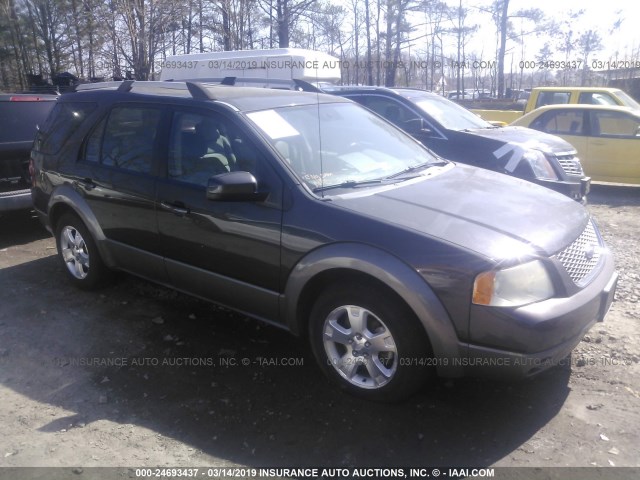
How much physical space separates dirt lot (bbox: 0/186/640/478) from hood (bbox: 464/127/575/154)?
3.12 metres

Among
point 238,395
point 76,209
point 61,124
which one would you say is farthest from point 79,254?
point 238,395

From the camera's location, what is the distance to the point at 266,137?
11.7ft

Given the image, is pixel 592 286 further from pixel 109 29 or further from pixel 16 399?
pixel 109 29

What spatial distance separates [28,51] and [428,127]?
21491 millimetres

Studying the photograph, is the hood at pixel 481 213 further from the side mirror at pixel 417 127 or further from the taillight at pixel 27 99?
the taillight at pixel 27 99

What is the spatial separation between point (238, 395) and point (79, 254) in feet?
7.92

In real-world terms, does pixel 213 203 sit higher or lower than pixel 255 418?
higher

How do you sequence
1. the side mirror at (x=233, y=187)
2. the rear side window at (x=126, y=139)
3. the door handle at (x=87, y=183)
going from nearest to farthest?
the side mirror at (x=233, y=187), the rear side window at (x=126, y=139), the door handle at (x=87, y=183)

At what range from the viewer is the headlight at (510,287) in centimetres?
274

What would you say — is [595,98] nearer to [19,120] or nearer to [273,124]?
[273,124]

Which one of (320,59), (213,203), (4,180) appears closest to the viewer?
(213,203)

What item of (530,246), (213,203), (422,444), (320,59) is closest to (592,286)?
(530,246)

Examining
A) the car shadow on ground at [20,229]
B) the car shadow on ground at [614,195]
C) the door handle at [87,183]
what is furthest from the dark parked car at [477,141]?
the car shadow on ground at [20,229]

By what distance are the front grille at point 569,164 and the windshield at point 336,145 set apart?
3679 mm
